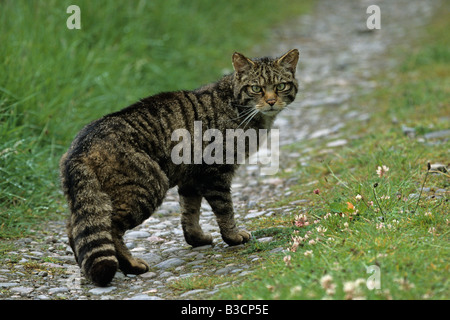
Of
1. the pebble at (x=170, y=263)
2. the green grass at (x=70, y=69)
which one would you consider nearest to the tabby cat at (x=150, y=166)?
the pebble at (x=170, y=263)

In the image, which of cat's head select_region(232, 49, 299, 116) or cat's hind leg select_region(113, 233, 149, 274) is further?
cat's head select_region(232, 49, 299, 116)

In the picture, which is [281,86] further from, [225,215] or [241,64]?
[225,215]

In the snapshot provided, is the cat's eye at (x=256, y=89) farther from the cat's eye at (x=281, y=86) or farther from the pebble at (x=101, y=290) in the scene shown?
the pebble at (x=101, y=290)

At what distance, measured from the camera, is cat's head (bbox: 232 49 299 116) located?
5.02 metres

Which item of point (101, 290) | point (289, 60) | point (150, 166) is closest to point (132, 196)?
point (150, 166)

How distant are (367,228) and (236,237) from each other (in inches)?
48.4

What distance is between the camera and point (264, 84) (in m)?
5.05

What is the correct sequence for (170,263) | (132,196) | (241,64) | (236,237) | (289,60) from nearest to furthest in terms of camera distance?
(132,196) < (170,263) < (236,237) < (241,64) < (289,60)

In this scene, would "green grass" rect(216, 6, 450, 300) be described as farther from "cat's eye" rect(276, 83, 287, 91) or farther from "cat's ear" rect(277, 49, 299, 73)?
"cat's ear" rect(277, 49, 299, 73)

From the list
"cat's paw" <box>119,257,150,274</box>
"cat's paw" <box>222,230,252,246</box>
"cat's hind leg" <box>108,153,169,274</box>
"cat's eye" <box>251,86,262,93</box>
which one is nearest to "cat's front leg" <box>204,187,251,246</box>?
"cat's paw" <box>222,230,252,246</box>

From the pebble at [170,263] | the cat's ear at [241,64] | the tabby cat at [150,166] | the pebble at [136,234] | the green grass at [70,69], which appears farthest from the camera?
the green grass at [70,69]

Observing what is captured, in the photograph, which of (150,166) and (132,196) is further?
(150,166)

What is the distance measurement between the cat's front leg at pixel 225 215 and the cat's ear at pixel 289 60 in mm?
1319

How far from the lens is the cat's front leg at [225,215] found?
15.6 feet
